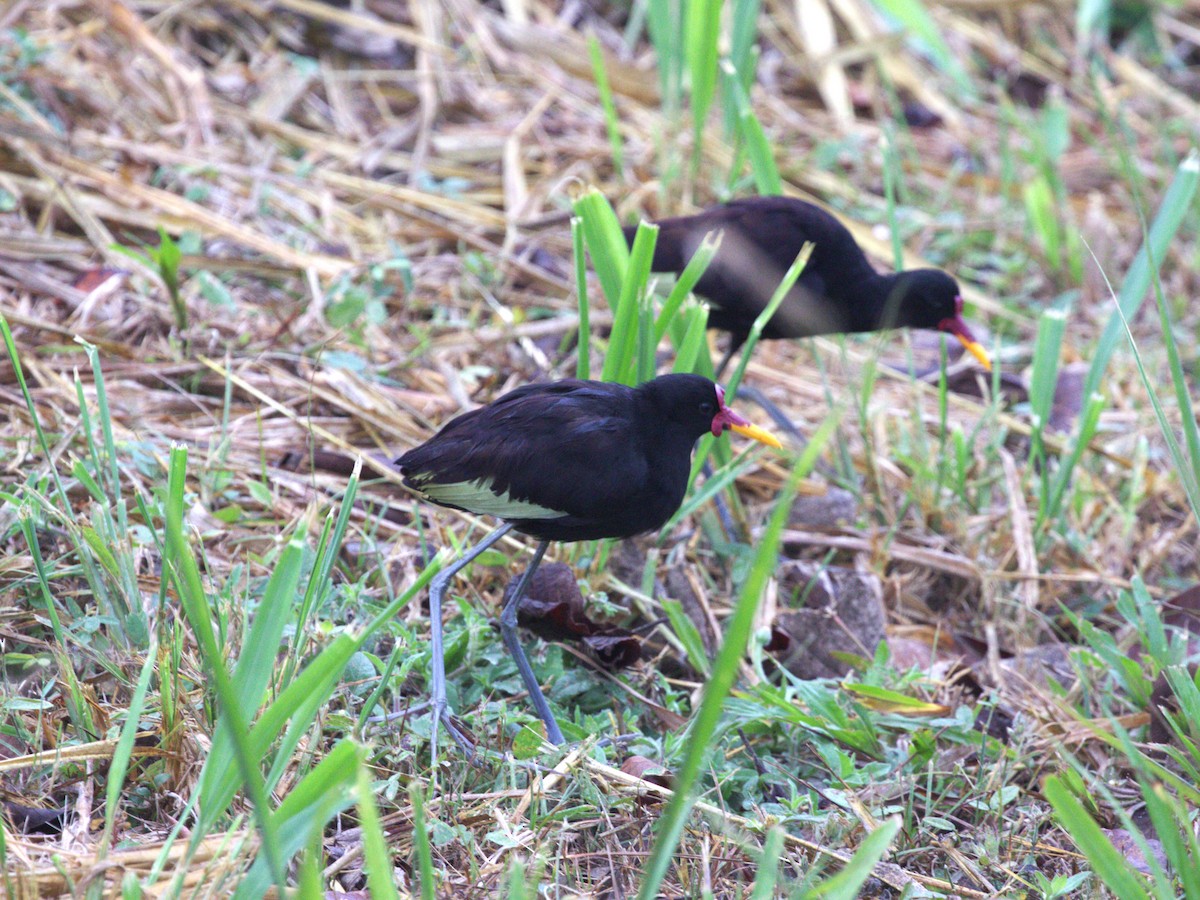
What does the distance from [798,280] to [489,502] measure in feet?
5.35

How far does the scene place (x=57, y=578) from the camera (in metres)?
2.64

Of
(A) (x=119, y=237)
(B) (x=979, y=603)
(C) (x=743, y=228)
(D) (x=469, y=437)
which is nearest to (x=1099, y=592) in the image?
(B) (x=979, y=603)

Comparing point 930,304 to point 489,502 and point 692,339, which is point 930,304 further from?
point 489,502

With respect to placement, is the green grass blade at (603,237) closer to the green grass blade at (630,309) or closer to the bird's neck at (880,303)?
the green grass blade at (630,309)

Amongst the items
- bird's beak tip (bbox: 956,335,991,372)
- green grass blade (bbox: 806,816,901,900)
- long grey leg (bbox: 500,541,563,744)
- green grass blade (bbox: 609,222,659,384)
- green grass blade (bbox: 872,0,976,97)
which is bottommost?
long grey leg (bbox: 500,541,563,744)

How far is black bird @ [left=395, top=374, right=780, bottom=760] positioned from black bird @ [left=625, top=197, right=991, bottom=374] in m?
1.09

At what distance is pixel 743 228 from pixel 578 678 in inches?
67.6

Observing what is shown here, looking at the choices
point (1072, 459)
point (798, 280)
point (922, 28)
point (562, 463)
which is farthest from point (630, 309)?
point (922, 28)

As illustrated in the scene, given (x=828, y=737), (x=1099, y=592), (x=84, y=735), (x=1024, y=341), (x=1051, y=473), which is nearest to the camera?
(x=84, y=735)

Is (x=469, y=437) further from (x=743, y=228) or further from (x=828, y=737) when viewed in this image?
(x=743, y=228)

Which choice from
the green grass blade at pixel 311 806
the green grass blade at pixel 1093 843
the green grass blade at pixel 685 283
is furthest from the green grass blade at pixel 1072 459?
the green grass blade at pixel 311 806

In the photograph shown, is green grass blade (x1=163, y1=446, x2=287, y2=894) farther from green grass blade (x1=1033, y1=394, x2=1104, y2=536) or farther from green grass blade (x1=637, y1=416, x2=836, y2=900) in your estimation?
green grass blade (x1=1033, y1=394, x2=1104, y2=536)

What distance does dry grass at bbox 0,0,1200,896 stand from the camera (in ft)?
7.57

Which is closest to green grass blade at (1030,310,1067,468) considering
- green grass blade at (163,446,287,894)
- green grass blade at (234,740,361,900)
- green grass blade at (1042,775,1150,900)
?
green grass blade at (1042,775,1150,900)
